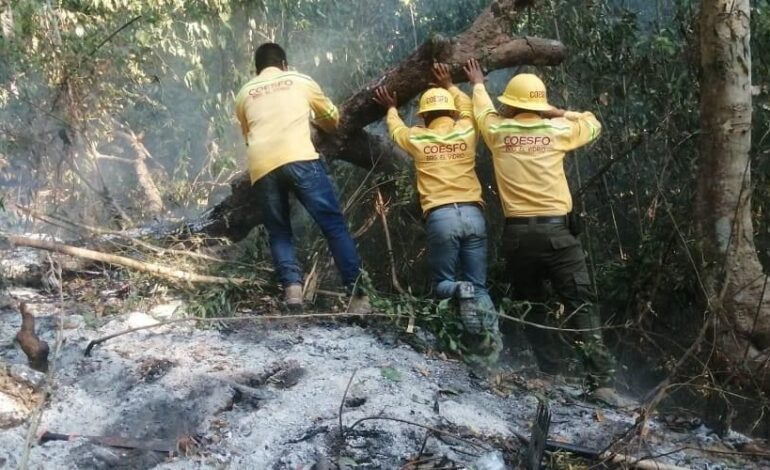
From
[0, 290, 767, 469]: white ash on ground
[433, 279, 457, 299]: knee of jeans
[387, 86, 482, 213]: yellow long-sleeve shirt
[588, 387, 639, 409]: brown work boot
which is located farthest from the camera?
[387, 86, 482, 213]: yellow long-sleeve shirt

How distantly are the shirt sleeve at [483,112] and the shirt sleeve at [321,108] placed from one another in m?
0.97

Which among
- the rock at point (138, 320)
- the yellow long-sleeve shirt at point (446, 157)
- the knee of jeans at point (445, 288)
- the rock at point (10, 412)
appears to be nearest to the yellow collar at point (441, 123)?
the yellow long-sleeve shirt at point (446, 157)

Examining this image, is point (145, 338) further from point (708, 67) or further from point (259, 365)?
point (708, 67)

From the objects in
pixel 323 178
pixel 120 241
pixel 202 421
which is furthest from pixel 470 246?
pixel 120 241

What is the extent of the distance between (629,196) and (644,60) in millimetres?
1025

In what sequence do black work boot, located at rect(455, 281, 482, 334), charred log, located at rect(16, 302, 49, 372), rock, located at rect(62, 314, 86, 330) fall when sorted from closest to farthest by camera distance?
charred log, located at rect(16, 302, 49, 372), rock, located at rect(62, 314, 86, 330), black work boot, located at rect(455, 281, 482, 334)

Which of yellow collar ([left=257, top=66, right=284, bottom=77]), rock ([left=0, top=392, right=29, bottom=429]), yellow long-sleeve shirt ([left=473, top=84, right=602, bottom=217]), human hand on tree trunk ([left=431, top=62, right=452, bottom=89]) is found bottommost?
rock ([left=0, top=392, right=29, bottom=429])

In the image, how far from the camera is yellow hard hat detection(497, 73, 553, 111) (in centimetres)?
407

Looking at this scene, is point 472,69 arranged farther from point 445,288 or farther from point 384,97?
point 445,288

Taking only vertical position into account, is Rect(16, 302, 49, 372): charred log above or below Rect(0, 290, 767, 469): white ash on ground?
above

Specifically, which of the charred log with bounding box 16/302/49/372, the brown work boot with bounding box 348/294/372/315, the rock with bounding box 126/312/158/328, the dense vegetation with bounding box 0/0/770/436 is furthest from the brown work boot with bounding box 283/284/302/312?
the charred log with bounding box 16/302/49/372

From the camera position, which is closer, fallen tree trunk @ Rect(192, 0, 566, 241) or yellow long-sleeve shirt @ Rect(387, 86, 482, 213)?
yellow long-sleeve shirt @ Rect(387, 86, 482, 213)

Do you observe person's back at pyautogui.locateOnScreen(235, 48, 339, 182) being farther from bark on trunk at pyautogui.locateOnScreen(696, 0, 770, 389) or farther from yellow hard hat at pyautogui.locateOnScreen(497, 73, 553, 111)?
bark on trunk at pyautogui.locateOnScreen(696, 0, 770, 389)

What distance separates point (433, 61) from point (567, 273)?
161 centimetres
